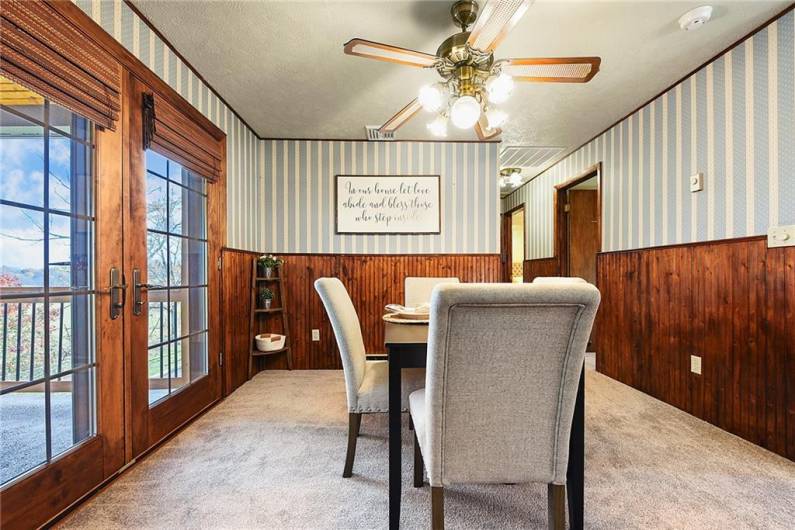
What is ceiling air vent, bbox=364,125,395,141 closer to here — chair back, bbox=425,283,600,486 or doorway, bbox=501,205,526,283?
chair back, bbox=425,283,600,486

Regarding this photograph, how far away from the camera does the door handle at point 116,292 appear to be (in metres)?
1.69

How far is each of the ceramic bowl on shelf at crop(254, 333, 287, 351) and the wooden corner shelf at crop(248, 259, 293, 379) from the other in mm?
30

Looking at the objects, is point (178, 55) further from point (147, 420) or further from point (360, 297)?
point (360, 297)

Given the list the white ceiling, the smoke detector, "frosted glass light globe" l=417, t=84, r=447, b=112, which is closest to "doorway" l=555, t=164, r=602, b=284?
the white ceiling

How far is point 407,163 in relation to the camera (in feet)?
12.3

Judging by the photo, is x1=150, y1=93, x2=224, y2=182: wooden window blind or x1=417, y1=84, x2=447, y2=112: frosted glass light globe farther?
x1=150, y1=93, x2=224, y2=182: wooden window blind

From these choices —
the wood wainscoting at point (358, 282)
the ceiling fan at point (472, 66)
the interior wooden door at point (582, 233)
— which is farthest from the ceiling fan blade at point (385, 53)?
the interior wooden door at point (582, 233)

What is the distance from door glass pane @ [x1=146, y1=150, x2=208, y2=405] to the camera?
206 centimetres

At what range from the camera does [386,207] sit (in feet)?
12.3

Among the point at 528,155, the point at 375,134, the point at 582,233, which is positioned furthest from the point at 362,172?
the point at 582,233

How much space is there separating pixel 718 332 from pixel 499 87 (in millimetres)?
2072

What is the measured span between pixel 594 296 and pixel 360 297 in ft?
9.74

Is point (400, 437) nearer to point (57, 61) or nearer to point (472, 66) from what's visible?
point (472, 66)

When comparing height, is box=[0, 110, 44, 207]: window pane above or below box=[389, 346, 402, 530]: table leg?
above
